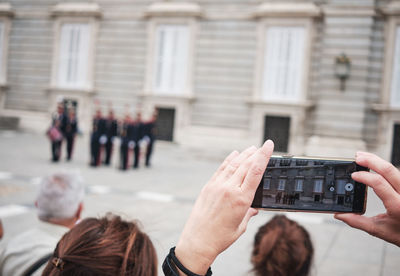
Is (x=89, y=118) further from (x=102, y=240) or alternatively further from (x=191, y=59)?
(x=102, y=240)

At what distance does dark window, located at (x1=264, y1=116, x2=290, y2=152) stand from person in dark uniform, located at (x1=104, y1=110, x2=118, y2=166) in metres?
5.90

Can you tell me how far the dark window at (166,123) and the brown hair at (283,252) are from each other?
15.2 meters

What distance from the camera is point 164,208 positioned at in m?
7.24

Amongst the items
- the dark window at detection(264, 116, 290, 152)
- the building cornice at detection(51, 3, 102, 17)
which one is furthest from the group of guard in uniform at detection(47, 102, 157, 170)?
the building cornice at detection(51, 3, 102, 17)

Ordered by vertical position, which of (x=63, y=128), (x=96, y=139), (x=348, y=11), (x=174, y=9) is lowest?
(x=96, y=139)

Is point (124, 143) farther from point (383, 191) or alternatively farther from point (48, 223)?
point (383, 191)

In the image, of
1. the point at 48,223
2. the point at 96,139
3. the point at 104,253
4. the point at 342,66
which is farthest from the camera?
the point at 342,66

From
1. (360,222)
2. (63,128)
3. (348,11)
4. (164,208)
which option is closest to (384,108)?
A: (348,11)

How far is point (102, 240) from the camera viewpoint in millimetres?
1272

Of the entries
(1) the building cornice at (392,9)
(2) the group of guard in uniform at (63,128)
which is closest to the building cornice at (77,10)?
(2) the group of guard in uniform at (63,128)

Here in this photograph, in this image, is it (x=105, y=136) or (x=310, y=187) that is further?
(x=105, y=136)

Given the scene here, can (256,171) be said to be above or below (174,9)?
below

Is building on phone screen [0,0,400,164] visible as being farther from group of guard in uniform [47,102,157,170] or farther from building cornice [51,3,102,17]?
group of guard in uniform [47,102,157,170]

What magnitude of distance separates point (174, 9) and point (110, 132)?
6.80m
